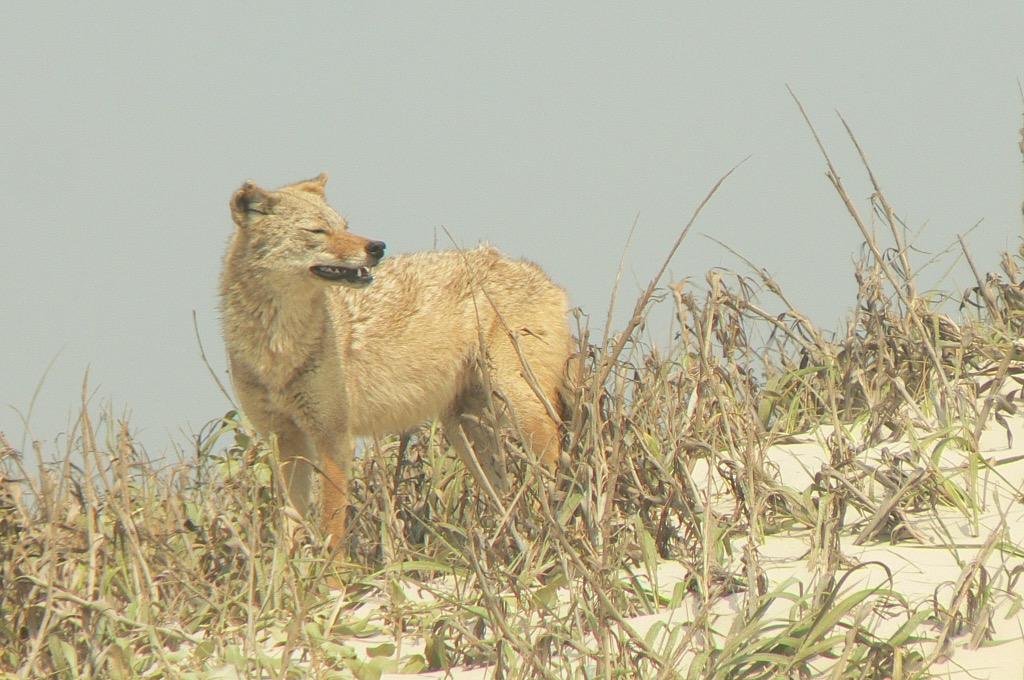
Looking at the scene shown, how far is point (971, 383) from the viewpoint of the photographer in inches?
234

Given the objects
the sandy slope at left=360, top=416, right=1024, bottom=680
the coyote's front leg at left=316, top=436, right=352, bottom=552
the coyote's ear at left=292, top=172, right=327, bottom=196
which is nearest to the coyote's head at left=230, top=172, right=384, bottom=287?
the coyote's ear at left=292, top=172, right=327, bottom=196

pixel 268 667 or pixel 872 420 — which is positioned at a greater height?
pixel 872 420

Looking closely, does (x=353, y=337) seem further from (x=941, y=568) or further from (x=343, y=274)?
(x=941, y=568)

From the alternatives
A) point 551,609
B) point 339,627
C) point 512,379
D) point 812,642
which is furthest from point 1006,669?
point 512,379

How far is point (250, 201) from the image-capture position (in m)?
6.29

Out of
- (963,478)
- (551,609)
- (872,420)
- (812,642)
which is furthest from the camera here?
(872,420)

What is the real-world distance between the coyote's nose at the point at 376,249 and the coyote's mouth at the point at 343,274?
93 millimetres

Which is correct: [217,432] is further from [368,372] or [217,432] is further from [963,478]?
[963,478]

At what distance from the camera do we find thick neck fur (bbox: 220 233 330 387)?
6.06 m

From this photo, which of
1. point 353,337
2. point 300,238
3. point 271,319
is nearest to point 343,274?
point 300,238

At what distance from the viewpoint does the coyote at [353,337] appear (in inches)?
239

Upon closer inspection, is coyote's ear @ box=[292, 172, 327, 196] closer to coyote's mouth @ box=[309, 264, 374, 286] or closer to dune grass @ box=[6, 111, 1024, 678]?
coyote's mouth @ box=[309, 264, 374, 286]

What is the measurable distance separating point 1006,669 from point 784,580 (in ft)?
2.85

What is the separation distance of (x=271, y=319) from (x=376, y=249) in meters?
0.68
